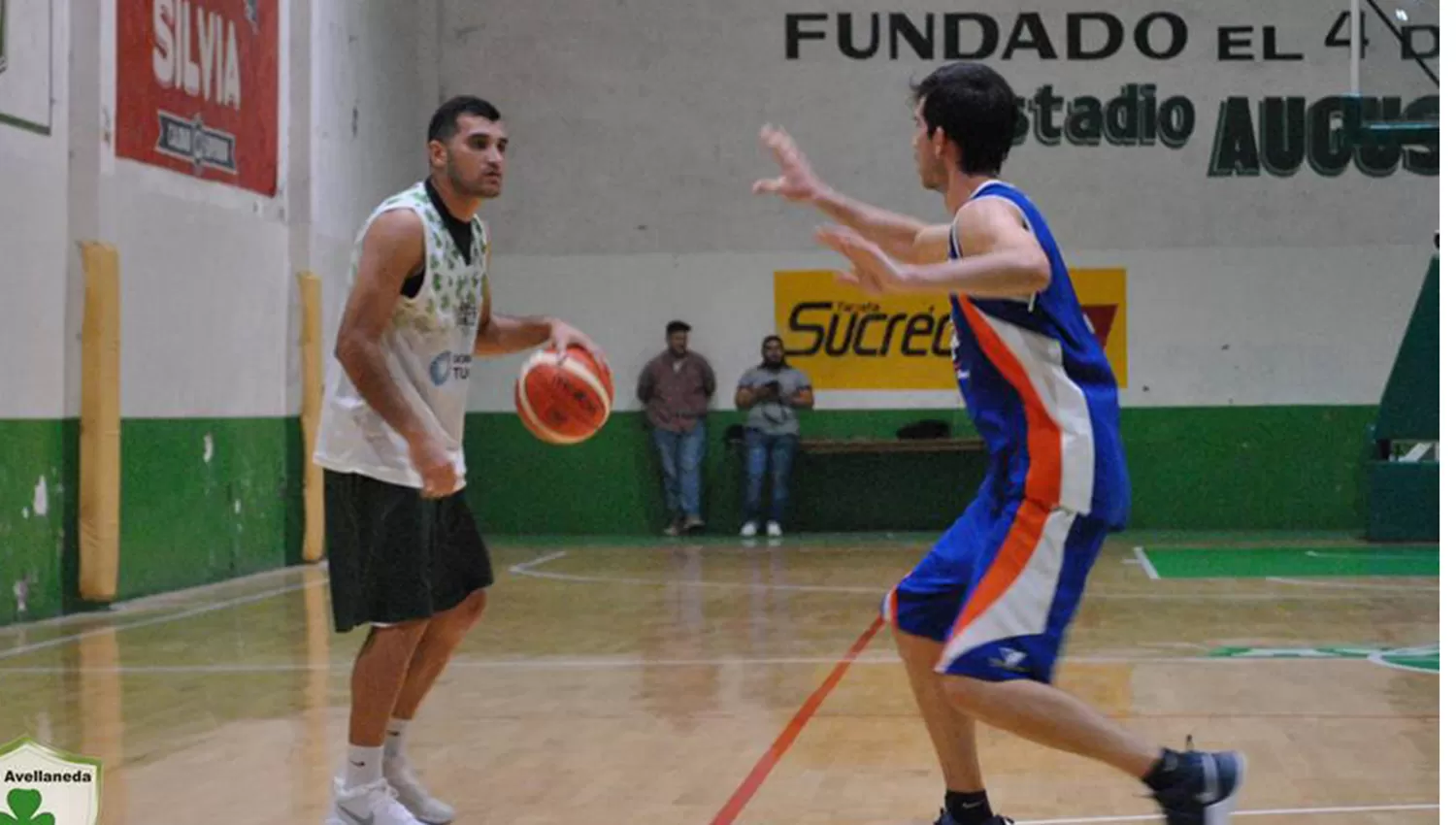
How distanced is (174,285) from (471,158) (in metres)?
8.30

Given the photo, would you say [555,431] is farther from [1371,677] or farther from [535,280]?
[535,280]

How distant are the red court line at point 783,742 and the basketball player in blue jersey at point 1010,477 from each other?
98 cm

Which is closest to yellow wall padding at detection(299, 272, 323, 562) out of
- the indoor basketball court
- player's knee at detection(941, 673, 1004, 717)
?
the indoor basketball court

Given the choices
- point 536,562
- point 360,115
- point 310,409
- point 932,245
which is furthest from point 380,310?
point 360,115

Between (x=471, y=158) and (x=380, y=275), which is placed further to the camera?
(x=471, y=158)

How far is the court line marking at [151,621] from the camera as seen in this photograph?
9.77m

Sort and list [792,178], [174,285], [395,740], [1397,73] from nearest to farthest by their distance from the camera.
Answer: [792,178]
[395,740]
[174,285]
[1397,73]

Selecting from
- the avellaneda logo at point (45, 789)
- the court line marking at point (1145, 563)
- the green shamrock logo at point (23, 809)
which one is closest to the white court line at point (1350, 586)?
the court line marking at point (1145, 563)

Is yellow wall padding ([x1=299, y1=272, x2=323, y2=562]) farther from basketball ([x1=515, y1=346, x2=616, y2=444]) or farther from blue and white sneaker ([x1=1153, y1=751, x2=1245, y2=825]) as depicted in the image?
blue and white sneaker ([x1=1153, y1=751, x2=1245, y2=825])

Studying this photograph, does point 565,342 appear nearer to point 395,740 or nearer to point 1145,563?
point 395,740

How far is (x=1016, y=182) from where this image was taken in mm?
19266

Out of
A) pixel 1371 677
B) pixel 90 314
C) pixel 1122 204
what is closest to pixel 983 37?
pixel 1122 204

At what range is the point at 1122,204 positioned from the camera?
63.5 ft

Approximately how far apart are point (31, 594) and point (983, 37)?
37.9 ft
